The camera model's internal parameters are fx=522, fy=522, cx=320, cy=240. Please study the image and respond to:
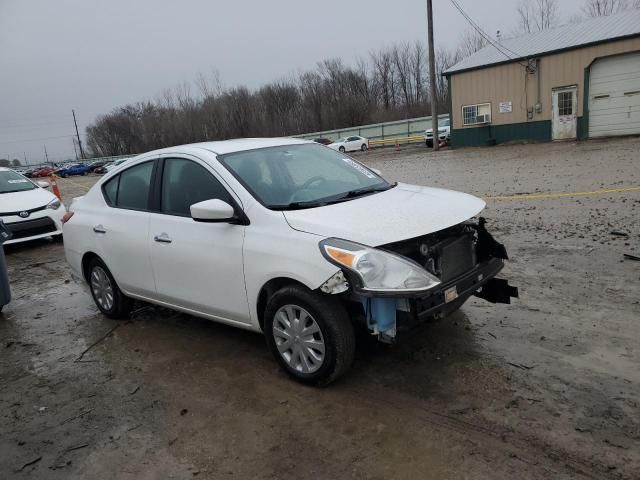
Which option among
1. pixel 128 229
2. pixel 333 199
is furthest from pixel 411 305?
pixel 128 229

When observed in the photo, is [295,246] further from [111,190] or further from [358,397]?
[111,190]

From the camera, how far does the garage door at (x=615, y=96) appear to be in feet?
75.0

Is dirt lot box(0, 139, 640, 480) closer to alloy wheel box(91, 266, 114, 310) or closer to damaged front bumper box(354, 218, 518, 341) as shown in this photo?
alloy wheel box(91, 266, 114, 310)

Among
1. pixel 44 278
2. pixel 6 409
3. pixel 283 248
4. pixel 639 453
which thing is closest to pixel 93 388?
pixel 6 409

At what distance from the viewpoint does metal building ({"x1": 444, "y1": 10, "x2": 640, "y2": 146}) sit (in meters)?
23.2

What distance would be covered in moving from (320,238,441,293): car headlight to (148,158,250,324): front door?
894 mm

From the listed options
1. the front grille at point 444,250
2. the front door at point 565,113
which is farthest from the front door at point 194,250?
the front door at point 565,113

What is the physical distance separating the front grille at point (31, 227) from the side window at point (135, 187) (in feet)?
17.9

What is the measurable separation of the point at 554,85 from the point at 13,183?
2336cm

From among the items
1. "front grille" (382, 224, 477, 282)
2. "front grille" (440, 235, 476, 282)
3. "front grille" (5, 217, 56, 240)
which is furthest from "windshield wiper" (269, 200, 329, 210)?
"front grille" (5, 217, 56, 240)

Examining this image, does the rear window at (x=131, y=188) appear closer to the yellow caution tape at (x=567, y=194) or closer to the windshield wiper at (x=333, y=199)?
the windshield wiper at (x=333, y=199)

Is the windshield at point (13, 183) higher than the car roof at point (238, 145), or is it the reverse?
the car roof at point (238, 145)

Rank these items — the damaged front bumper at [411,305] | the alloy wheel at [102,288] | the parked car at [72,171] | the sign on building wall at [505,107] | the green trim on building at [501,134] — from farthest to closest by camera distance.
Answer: the parked car at [72,171] → the sign on building wall at [505,107] → the green trim on building at [501,134] → the alloy wheel at [102,288] → the damaged front bumper at [411,305]

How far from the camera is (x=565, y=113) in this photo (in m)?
24.9
